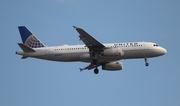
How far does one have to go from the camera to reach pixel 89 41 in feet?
178

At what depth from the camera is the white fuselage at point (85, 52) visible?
5534 cm

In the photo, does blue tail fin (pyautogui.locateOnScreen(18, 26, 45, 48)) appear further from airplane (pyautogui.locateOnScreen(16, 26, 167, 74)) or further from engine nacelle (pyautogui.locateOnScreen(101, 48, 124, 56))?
engine nacelle (pyautogui.locateOnScreen(101, 48, 124, 56))

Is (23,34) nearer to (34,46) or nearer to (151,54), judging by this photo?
(34,46)

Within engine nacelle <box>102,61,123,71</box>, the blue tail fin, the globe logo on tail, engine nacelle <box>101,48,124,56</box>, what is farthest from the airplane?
engine nacelle <box>102,61,123,71</box>

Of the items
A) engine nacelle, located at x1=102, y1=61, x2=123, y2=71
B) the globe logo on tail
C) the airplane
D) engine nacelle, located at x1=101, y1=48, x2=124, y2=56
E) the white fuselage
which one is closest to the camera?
engine nacelle, located at x1=101, y1=48, x2=124, y2=56

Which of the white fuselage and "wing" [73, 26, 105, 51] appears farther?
the white fuselage

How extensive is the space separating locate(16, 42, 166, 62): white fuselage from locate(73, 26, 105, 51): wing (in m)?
1.34

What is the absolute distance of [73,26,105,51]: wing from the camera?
52.6 m

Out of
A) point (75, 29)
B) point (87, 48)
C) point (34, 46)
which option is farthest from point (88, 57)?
point (34, 46)

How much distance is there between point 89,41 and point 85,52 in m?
2.48

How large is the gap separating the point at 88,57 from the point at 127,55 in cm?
607

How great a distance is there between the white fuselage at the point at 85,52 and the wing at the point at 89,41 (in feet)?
4.39

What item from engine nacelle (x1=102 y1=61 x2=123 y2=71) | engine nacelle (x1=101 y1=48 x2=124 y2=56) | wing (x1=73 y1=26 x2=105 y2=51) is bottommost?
engine nacelle (x1=102 y1=61 x2=123 y2=71)

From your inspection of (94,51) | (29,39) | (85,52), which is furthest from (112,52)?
(29,39)
